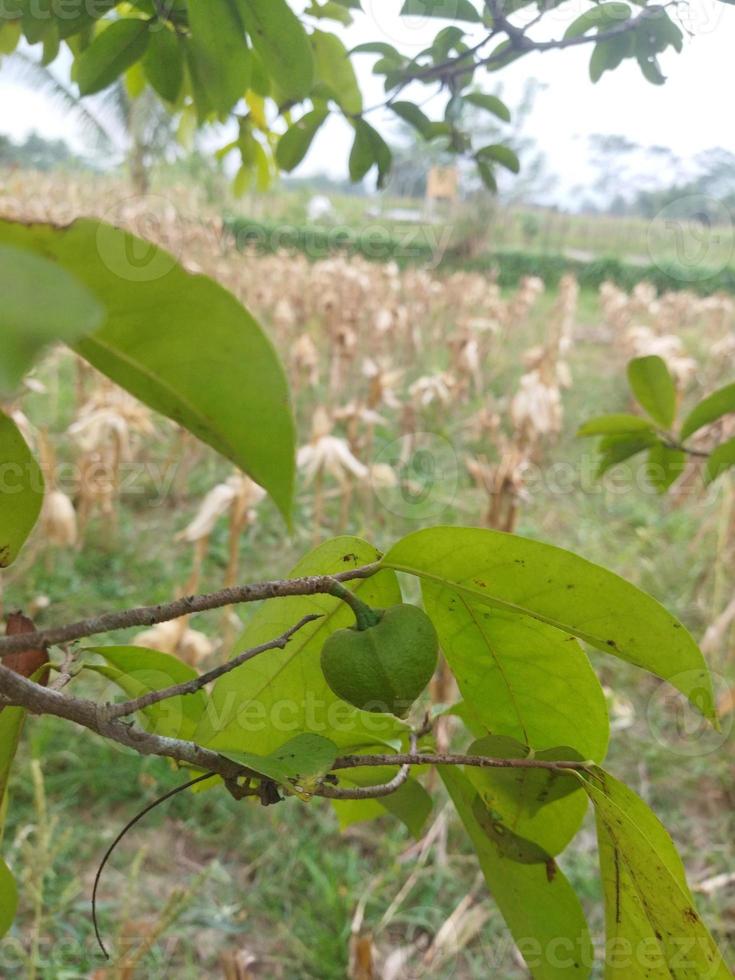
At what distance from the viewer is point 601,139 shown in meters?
3.34

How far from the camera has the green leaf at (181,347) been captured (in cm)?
16

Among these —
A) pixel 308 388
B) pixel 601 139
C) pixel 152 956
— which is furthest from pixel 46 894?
pixel 601 139

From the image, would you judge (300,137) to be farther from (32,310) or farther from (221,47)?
(32,310)

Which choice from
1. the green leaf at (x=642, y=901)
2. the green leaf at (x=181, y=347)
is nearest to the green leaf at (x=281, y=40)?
the green leaf at (x=181, y=347)

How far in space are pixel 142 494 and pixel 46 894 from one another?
4.86 feet

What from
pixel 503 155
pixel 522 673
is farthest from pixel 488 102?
pixel 522 673

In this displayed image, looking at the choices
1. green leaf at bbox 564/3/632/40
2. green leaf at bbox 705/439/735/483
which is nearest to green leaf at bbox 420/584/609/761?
green leaf at bbox 705/439/735/483

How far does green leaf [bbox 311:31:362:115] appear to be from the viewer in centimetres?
54

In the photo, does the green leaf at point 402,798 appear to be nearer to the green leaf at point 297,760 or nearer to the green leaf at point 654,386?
the green leaf at point 297,760

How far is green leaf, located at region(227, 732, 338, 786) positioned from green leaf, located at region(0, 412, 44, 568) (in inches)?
4.3

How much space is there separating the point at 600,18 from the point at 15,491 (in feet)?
1.32

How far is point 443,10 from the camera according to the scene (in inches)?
16.4

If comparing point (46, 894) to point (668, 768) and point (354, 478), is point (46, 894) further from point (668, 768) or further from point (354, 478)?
point (354, 478)

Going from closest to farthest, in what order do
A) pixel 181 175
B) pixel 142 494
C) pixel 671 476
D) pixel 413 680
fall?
pixel 413 680 < pixel 671 476 < pixel 142 494 < pixel 181 175
